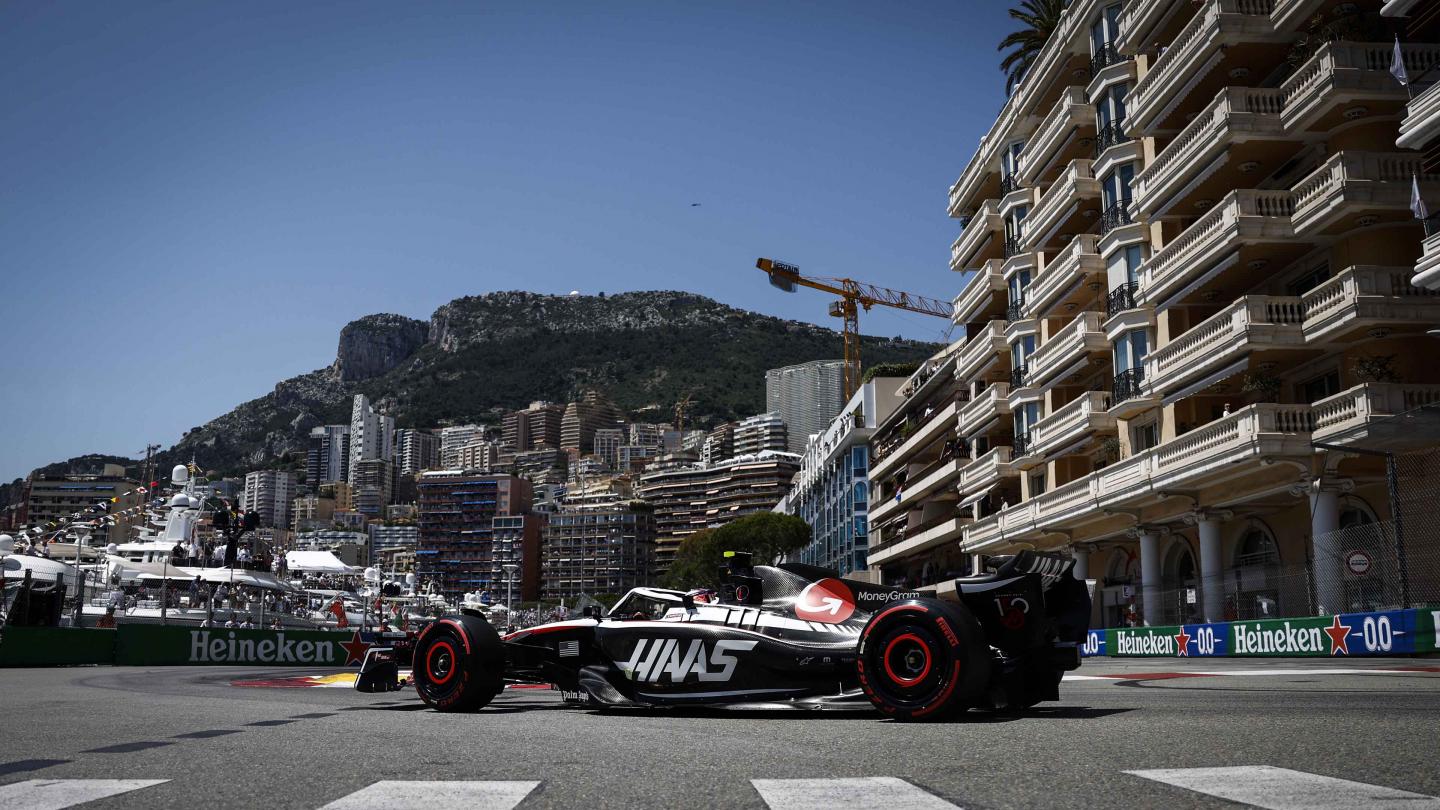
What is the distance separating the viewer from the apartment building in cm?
2933

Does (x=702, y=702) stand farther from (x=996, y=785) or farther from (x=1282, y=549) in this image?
(x=1282, y=549)

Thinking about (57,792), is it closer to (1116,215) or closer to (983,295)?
(1116,215)

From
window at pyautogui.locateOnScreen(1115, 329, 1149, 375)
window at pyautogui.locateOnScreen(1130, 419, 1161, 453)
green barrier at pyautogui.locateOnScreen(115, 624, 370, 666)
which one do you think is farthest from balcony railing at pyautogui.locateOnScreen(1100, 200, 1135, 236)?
green barrier at pyautogui.locateOnScreen(115, 624, 370, 666)

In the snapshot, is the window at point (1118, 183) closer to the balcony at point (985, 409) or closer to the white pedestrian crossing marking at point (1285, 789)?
the balcony at point (985, 409)

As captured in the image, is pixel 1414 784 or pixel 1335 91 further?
pixel 1335 91

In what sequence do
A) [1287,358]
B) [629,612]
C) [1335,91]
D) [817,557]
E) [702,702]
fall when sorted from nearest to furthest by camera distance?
[702,702] → [629,612] → [1335,91] → [1287,358] → [817,557]

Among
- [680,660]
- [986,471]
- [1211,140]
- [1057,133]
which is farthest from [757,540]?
[680,660]

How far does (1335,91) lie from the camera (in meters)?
29.3

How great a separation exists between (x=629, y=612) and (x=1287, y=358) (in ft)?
89.1

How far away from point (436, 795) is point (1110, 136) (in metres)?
42.2

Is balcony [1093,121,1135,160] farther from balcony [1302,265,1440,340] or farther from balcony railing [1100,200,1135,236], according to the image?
balcony [1302,265,1440,340]

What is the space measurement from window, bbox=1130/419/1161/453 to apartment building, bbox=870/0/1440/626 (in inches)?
7.7

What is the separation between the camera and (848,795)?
459cm

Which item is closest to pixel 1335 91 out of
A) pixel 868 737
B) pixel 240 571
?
pixel 868 737
